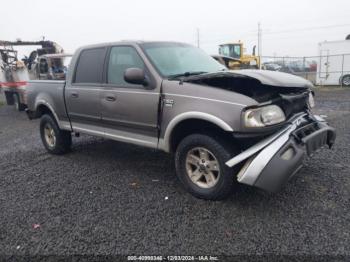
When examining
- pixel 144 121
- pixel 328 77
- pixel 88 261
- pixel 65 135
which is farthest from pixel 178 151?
pixel 328 77

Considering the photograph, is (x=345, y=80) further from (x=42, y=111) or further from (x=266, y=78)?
(x=42, y=111)

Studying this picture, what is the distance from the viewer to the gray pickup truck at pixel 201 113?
10.5ft

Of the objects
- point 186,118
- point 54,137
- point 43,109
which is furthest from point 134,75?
point 43,109

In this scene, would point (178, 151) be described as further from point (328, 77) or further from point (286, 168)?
point (328, 77)

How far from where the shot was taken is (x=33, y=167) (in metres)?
5.35

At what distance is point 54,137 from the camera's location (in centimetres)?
586

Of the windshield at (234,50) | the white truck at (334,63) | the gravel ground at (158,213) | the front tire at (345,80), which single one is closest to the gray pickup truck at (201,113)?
the gravel ground at (158,213)

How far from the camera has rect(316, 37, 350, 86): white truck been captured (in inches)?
759

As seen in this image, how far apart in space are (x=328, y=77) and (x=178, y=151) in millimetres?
19418

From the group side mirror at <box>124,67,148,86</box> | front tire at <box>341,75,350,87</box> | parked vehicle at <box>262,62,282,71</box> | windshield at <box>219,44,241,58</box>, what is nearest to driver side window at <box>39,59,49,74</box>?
side mirror at <box>124,67,148,86</box>

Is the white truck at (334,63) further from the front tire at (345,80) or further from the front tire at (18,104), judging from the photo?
the front tire at (18,104)

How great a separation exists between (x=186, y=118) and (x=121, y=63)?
4.95 ft

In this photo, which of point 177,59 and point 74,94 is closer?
point 177,59

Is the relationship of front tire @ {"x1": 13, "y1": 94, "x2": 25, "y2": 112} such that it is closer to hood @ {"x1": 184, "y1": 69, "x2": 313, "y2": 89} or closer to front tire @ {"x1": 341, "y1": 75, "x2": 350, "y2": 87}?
hood @ {"x1": 184, "y1": 69, "x2": 313, "y2": 89}
